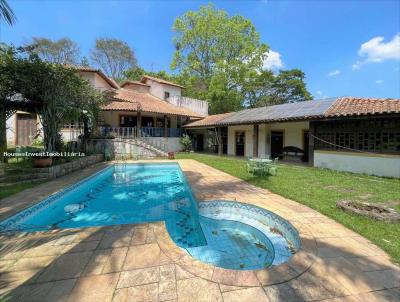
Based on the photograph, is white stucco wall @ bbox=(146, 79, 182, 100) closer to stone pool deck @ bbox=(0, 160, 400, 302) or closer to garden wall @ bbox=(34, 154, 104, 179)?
garden wall @ bbox=(34, 154, 104, 179)

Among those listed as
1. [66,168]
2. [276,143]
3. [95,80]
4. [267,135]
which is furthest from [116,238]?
[95,80]

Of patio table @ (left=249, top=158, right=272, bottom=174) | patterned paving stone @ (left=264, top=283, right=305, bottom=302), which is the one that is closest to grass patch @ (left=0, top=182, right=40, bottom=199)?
patterned paving stone @ (left=264, top=283, right=305, bottom=302)

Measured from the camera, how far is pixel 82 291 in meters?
2.62

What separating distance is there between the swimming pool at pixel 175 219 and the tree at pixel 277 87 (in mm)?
27833

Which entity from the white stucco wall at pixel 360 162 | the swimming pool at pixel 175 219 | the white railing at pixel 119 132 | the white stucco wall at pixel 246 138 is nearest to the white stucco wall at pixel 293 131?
the white stucco wall at pixel 246 138

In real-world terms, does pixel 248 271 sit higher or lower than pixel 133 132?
lower

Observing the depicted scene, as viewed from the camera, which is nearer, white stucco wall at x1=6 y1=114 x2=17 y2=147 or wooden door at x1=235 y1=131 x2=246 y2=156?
white stucco wall at x1=6 y1=114 x2=17 y2=147

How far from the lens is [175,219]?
5.87 metres

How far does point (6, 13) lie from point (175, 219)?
5149 millimetres

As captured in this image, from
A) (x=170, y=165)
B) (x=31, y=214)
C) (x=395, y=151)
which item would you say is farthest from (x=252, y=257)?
(x=170, y=165)

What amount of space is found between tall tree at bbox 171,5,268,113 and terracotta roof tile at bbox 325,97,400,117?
63.0ft

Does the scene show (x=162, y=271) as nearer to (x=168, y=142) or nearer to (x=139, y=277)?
(x=139, y=277)

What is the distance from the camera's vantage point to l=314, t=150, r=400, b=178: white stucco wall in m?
9.63

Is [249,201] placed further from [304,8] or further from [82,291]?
[304,8]
